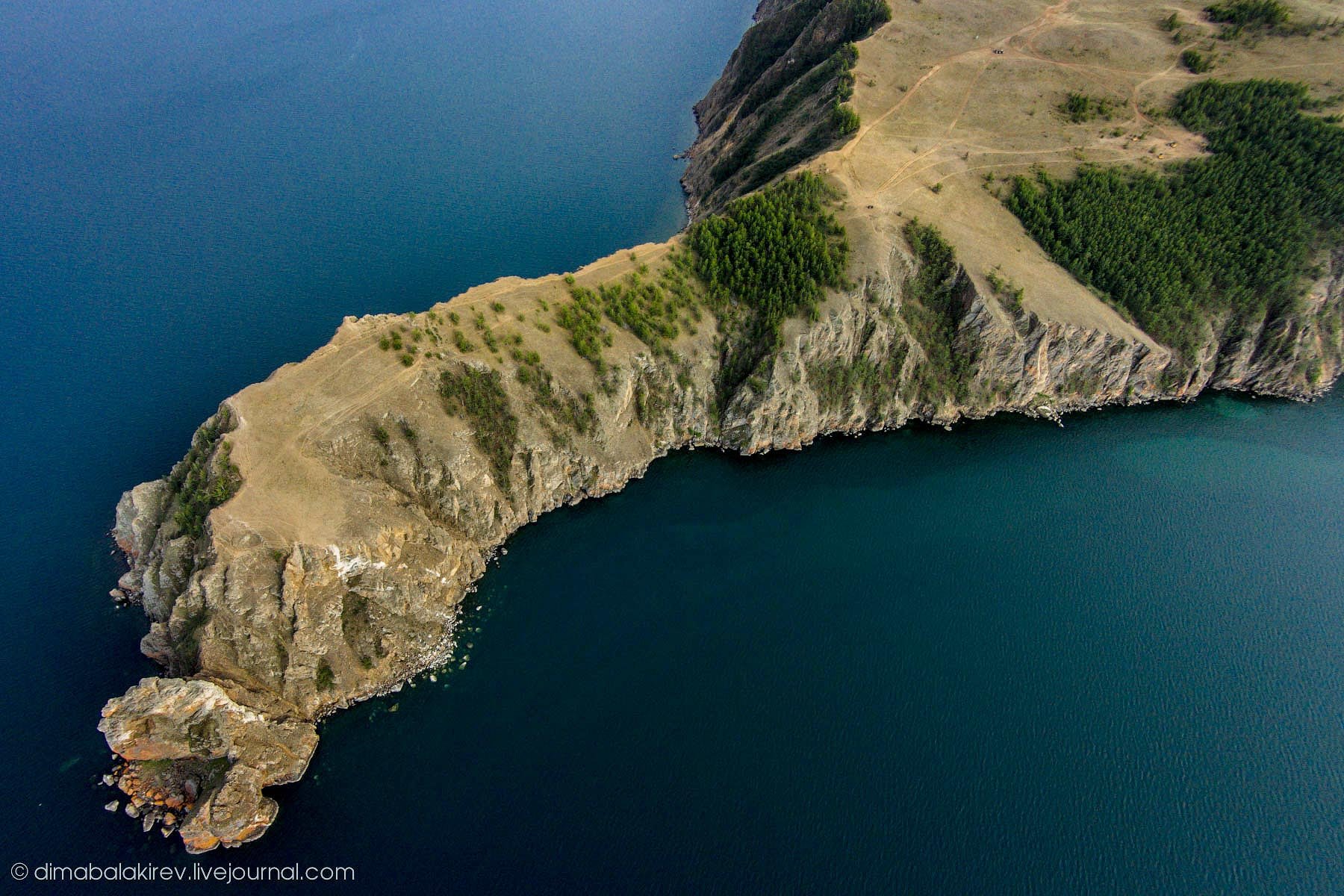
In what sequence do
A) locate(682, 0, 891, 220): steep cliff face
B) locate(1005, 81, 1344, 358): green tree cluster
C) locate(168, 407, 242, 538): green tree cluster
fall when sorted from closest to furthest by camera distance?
locate(168, 407, 242, 538): green tree cluster < locate(1005, 81, 1344, 358): green tree cluster < locate(682, 0, 891, 220): steep cliff face

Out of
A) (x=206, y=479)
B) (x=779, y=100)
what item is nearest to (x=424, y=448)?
(x=206, y=479)

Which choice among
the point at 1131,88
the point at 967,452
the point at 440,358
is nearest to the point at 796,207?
the point at 967,452

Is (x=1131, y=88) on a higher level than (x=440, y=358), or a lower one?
higher

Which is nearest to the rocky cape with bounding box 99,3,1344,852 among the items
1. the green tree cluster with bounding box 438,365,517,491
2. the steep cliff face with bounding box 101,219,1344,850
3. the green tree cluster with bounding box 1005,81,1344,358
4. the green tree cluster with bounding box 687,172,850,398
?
the steep cliff face with bounding box 101,219,1344,850

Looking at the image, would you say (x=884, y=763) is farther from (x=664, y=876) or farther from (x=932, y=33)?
(x=932, y=33)

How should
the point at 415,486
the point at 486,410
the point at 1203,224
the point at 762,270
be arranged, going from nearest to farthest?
the point at 415,486 < the point at 486,410 < the point at 762,270 < the point at 1203,224

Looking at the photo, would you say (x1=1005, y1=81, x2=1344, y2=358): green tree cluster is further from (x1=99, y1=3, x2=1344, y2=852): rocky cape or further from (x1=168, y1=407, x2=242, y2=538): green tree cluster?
(x1=168, y1=407, x2=242, y2=538): green tree cluster

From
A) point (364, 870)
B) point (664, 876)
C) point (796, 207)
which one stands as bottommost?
point (664, 876)

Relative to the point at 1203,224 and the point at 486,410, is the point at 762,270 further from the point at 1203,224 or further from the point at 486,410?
the point at 1203,224

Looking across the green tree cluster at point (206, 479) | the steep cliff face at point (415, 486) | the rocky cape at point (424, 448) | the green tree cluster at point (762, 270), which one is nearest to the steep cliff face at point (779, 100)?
the green tree cluster at point (762, 270)
